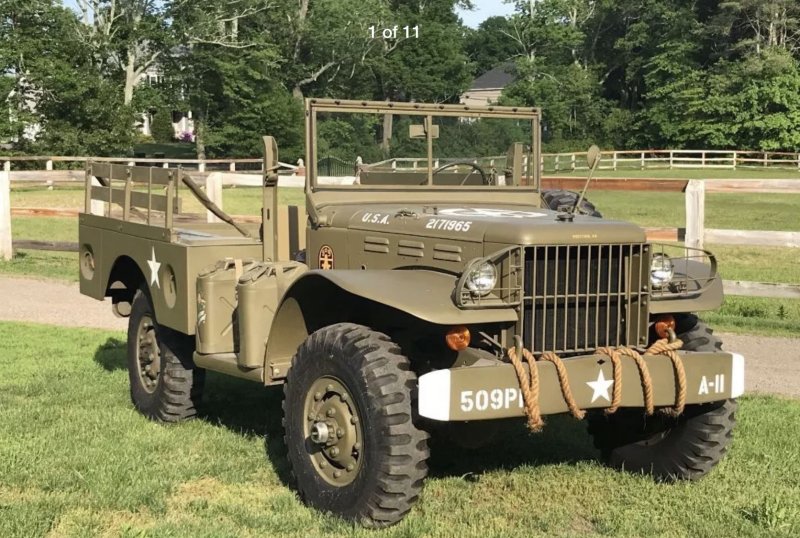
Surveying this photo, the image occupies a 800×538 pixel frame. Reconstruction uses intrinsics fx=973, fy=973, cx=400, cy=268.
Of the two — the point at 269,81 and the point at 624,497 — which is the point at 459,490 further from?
the point at 269,81

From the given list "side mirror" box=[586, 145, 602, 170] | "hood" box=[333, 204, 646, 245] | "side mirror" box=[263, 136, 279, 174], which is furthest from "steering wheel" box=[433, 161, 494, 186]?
"side mirror" box=[263, 136, 279, 174]

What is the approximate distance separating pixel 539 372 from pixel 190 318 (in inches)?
98.1

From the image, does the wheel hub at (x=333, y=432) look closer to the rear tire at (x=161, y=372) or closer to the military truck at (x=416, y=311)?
the military truck at (x=416, y=311)

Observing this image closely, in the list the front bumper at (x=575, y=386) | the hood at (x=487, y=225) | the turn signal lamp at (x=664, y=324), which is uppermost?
the hood at (x=487, y=225)

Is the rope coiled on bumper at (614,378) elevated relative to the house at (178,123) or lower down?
lower down

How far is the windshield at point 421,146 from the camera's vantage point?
19.6ft

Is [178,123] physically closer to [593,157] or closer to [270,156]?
[270,156]

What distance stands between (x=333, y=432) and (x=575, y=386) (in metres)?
1.15

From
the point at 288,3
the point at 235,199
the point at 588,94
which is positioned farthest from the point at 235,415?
the point at 588,94

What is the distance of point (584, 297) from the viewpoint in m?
4.67

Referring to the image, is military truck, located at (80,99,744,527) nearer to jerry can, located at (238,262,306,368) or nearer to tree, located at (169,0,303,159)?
jerry can, located at (238,262,306,368)

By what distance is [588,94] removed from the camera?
64438mm

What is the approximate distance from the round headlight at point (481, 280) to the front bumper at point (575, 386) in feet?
1.21

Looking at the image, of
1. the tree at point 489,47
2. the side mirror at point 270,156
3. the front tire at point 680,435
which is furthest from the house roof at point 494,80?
the front tire at point 680,435
